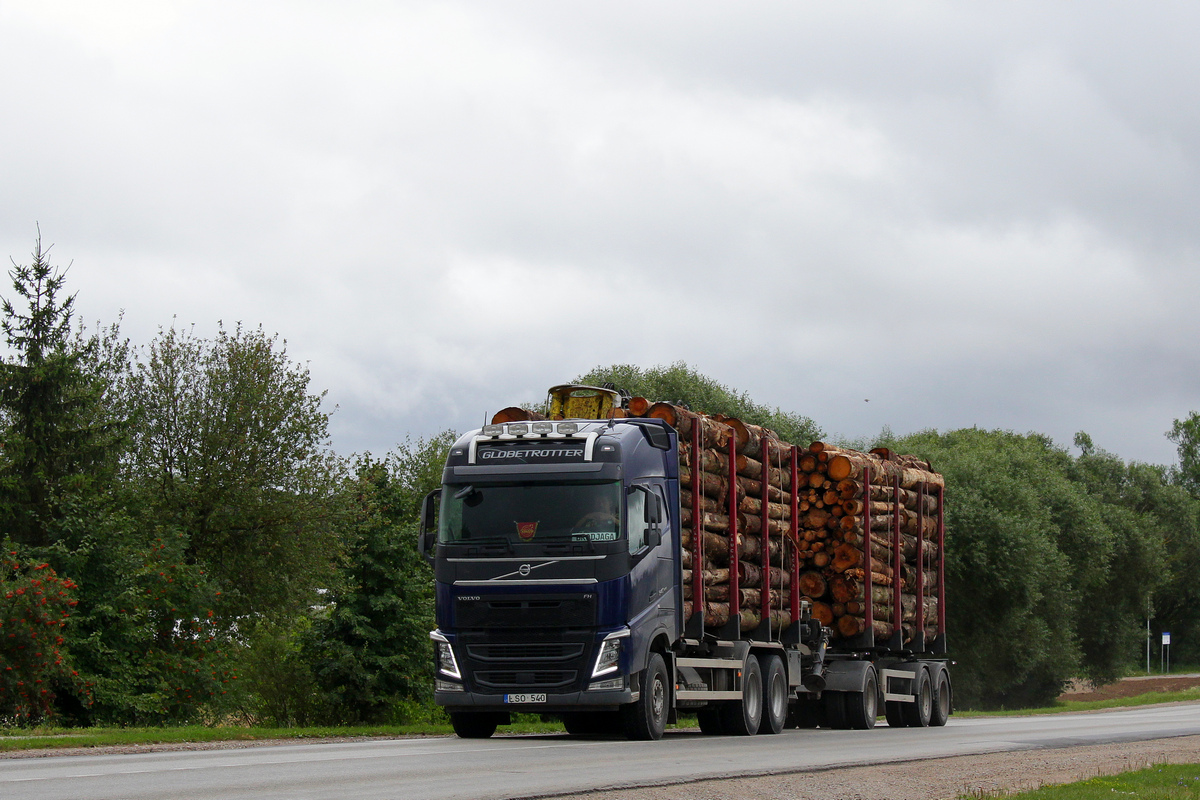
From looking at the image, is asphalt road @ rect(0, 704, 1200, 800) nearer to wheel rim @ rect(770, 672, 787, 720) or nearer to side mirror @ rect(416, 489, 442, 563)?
wheel rim @ rect(770, 672, 787, 720)

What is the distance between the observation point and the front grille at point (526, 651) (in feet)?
55.0

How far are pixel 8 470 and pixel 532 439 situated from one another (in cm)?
1558

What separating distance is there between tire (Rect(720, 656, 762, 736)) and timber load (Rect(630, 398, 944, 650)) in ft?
2.29

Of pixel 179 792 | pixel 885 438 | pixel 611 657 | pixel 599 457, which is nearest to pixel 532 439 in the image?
pixel 599 457

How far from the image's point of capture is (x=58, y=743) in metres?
16.4

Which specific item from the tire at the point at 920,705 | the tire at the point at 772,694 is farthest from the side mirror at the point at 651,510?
the tire at the point at 920,705

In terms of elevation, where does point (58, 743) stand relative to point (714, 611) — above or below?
below

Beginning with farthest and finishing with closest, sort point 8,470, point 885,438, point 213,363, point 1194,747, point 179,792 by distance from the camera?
1. point 885,438
2. point 213,363
3. point 8,470
4. point 1194,747
5. point 179,792

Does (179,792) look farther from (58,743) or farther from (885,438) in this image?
(885,438)

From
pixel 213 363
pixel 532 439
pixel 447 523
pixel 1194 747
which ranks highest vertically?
pixel 213 363

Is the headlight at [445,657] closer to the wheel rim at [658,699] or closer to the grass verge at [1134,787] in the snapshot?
the wheel rim at [658,699]

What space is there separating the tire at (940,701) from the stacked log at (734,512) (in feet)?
22.8

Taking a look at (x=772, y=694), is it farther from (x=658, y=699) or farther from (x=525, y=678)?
(x=525, y=678)

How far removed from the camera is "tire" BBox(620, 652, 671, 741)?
17.2 meters
